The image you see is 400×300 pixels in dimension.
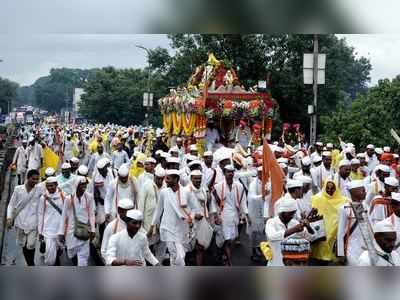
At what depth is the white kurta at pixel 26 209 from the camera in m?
7.78

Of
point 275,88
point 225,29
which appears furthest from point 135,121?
point 225,29

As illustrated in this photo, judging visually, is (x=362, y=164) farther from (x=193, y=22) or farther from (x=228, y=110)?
(x=193, y=22)

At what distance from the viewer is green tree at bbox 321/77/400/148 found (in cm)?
1812

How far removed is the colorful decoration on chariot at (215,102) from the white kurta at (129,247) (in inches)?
439

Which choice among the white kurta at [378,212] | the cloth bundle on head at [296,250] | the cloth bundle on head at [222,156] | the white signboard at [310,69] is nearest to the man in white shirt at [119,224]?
A: the cloth bundle on head at [296,250]

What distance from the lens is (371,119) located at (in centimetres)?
1841

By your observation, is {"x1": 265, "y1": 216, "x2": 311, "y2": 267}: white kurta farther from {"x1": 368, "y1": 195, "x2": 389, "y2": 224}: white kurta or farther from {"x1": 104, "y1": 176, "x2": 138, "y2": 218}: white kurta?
{"x1": 104, "y1": 176, "x2": 138, "y2": 218}: white kurta

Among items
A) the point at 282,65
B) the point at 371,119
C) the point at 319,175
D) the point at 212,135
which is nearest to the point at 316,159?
the point at 319,175

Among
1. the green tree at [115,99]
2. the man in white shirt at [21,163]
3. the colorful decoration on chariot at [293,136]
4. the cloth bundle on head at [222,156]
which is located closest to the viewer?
the cloth bundle on head at [222,156]

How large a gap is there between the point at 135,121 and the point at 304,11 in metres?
45.0

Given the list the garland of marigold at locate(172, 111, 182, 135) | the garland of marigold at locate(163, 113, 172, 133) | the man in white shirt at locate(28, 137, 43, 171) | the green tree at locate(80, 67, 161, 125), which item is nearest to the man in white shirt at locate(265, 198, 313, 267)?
the man in white shirt at locate(28, 137, 43, 171)

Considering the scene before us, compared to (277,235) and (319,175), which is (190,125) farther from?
(277,235)

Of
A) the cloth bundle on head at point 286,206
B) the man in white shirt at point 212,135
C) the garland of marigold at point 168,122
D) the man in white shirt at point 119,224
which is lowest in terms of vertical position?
the man in white shirt at point 119,224

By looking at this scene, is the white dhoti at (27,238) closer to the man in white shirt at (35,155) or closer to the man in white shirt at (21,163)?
the man in white shirt at (35,155)
